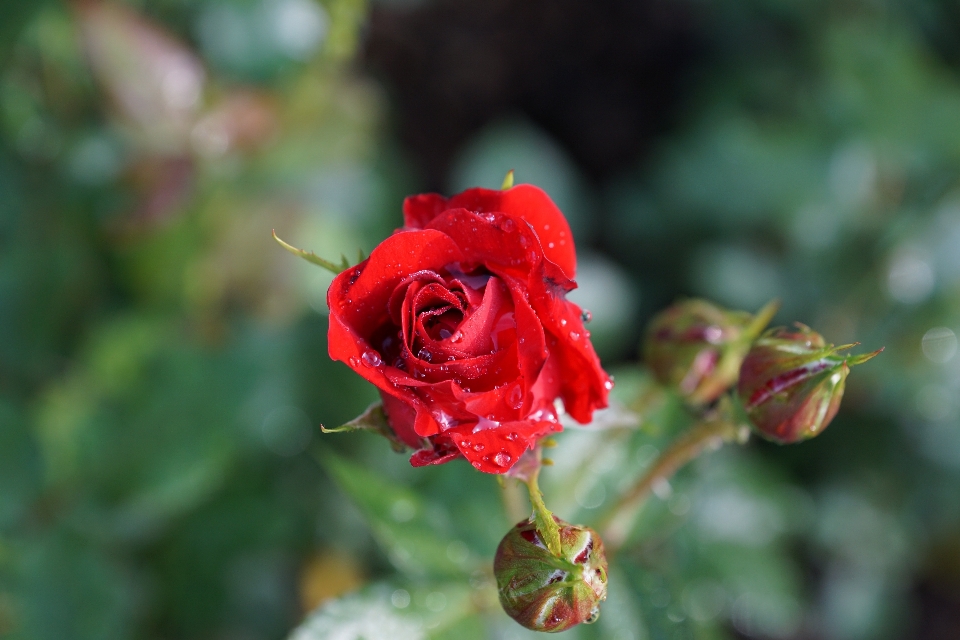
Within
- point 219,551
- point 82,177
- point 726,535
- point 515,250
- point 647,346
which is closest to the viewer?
point 515,250

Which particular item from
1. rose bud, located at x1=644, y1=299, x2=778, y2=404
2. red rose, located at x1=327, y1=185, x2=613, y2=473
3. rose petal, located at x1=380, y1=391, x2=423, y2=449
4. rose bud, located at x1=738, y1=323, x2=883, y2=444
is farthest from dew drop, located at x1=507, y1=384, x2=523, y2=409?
rose bud, located at x1=644, y1=299, x2=778, y2=404

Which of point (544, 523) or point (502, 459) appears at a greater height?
point (502, 459)

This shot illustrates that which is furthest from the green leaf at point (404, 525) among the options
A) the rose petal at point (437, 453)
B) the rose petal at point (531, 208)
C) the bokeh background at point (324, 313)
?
the rose petal at point (531, 208)

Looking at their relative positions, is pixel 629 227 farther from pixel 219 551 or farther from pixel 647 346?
pixel 219 551

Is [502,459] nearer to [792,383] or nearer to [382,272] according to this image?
[382,272]

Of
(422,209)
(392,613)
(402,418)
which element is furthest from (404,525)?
(422,209)

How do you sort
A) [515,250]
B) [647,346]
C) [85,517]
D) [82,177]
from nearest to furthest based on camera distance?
[515,250]
[647,346]
[85,517]
[82,177]

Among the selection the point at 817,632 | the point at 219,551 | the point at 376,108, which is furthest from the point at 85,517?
the point at 817,632

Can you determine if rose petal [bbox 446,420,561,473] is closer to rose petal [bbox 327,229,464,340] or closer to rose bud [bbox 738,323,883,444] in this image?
rose petal [bbox 327,229,464,340]
